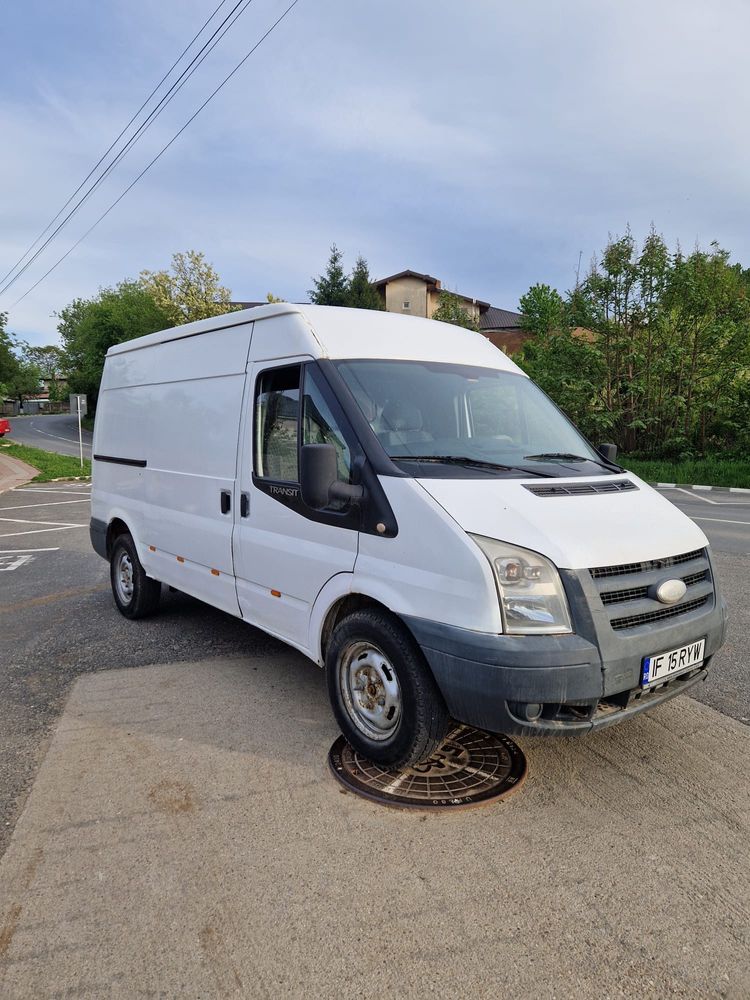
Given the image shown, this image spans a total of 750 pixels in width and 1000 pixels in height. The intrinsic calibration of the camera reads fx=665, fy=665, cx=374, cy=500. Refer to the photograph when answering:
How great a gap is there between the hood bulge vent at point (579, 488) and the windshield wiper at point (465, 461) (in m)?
0.15

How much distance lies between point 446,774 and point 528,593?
111 cm

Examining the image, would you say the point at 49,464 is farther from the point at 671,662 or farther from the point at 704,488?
the point at 671,662

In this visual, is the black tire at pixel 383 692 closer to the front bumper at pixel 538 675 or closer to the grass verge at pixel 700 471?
the front bumper at pixel 538 675

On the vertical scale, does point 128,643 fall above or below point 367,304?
below

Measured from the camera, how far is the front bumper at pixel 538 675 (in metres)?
2.65

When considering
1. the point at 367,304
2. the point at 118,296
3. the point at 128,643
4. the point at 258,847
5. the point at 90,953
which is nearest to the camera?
the point at 90,953

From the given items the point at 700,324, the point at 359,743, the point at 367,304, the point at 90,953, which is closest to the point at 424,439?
the point at 359,743

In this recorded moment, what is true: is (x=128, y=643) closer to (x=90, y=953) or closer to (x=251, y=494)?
(x=251, y=494)

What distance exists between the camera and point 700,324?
2106 cm

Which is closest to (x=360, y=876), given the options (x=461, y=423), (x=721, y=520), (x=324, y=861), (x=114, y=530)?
(x=324, y=861)

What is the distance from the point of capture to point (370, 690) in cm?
327

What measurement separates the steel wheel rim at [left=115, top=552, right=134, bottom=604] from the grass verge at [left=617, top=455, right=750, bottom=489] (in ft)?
58.1

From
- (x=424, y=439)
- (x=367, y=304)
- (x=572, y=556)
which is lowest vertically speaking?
(x=572, y=556)

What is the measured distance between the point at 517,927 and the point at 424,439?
6.92 ft
